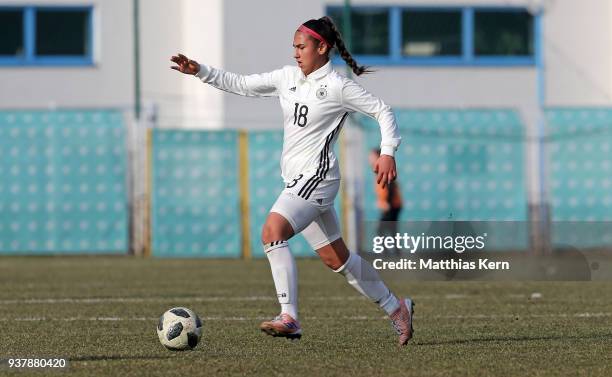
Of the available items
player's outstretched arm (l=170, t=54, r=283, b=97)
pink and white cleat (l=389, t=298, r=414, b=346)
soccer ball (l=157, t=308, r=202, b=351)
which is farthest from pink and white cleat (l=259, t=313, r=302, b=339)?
player's outstretched arm (l=170, t=54, r=283, b=97)

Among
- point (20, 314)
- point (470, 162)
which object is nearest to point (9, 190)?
point (470, 162)

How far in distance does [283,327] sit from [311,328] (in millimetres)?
1970

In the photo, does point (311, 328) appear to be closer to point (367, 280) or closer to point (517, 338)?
point (367, 280)

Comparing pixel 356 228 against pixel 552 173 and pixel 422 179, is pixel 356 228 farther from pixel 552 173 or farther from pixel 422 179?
pixel 552 173

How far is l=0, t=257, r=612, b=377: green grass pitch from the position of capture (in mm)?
8195

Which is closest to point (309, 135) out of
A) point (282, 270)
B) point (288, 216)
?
point (288, 216)

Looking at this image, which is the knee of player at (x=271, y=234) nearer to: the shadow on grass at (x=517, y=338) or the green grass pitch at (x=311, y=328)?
the green grass pitch at (x=311, y=328)

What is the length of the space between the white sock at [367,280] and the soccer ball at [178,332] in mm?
1044

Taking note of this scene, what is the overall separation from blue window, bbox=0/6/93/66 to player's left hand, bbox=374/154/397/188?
800 inches

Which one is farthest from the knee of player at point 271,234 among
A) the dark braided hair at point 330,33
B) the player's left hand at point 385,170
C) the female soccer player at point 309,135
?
the dark braided hair at point 330,33

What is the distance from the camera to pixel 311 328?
10719mm

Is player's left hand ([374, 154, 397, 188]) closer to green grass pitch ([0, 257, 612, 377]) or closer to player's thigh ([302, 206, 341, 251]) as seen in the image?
player's thigh ([302, 206, 341, 251])

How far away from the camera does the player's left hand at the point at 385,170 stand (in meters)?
8.63

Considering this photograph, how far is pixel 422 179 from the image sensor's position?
23.3 m
